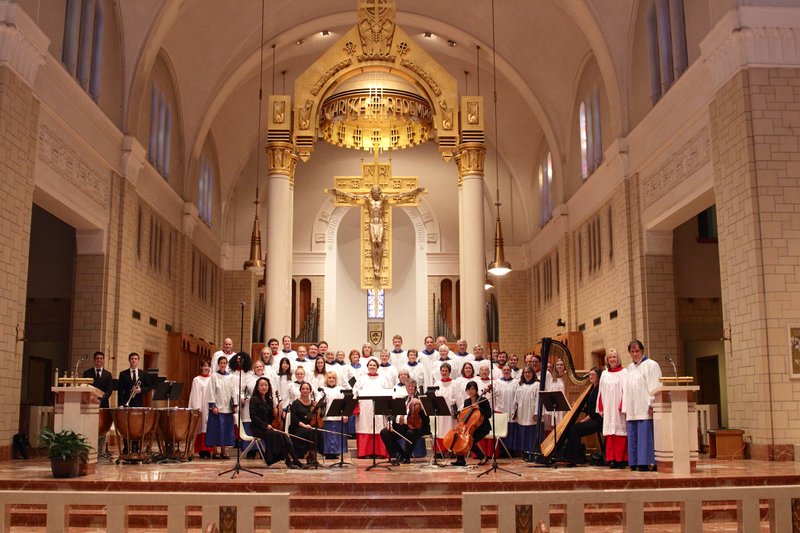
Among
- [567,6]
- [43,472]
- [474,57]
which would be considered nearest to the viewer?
[43,472]

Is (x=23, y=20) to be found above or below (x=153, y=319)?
above

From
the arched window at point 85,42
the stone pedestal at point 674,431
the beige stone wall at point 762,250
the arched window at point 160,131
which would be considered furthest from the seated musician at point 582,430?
the arched window at point 160,131

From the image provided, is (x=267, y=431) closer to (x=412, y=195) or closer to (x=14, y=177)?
(x=14, y=177)

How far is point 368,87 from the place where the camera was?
2050cm

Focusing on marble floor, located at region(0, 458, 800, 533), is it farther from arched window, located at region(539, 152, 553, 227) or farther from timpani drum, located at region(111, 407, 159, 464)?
arched window, located at region(539, 152, 553, 227)

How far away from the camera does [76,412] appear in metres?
10.8

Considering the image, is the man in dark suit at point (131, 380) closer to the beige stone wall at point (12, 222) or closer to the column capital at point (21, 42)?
the beige stone wall at point (12, 222)

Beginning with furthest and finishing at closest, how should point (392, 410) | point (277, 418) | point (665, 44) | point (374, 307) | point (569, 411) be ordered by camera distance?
1. point (374, 307)
2. point (665, 44)
3. point (277, 418)
4. point (569, 411)
5. point (392, 410)

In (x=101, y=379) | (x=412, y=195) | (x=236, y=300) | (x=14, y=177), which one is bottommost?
(x=101, y=379)

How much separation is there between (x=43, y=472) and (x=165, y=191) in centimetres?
1123

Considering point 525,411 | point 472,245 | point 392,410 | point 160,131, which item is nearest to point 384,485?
point 392,410

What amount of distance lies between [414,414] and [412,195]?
443 inches

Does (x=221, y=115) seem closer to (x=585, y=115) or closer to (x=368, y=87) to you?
(x=368, y=87)

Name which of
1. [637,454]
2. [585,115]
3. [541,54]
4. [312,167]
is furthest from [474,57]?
[637,454]
